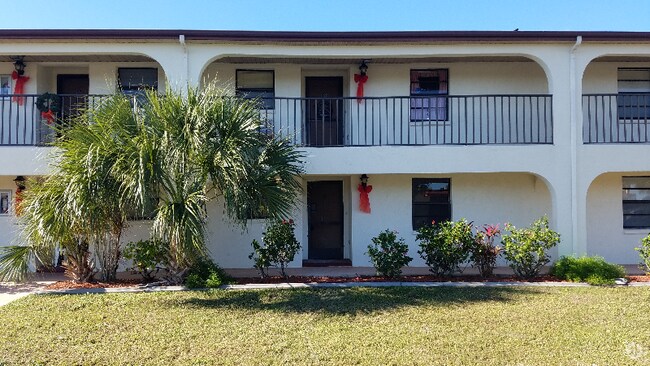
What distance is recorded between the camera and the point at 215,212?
414 inches

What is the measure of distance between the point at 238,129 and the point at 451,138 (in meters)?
5.41

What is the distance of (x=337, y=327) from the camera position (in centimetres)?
604

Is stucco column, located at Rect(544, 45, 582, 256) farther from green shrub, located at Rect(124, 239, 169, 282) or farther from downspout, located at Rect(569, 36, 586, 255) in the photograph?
green shrub, located at Rect(124, 239, 169, 282)

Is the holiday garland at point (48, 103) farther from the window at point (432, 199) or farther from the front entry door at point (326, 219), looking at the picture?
the window at point (432, 199)

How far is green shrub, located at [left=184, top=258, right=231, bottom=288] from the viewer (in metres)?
8.14

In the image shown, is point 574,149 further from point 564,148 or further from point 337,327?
point 337,327

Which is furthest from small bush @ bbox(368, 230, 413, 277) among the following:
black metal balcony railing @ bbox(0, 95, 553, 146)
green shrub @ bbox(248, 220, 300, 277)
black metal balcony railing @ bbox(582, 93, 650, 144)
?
black metal balcony railing @ bbox(582, 93, 650, 144)

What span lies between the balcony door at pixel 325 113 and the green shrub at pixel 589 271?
6.00 m

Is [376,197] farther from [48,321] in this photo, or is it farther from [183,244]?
[48,321]

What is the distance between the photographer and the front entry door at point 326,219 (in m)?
11.8

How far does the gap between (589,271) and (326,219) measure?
6190mm

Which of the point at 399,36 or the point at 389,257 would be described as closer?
Result: the point at 389,257

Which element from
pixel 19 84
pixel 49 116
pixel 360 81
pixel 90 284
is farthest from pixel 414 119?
pixel 19 84

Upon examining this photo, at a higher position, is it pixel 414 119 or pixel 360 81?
pixel 360 81
